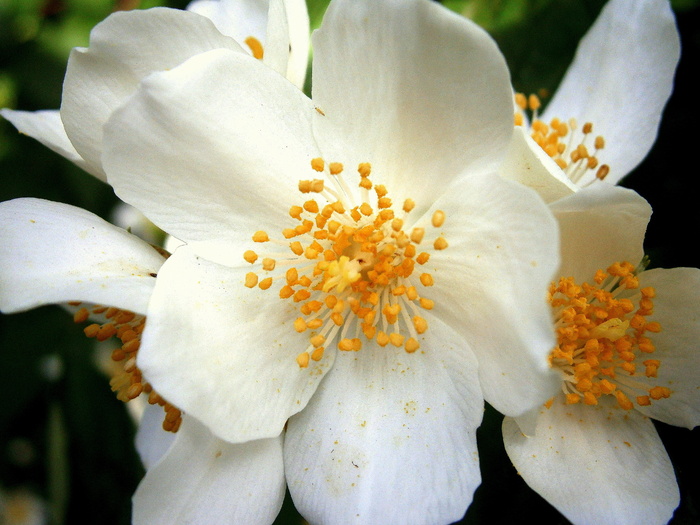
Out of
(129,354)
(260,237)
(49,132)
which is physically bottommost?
(129,354)

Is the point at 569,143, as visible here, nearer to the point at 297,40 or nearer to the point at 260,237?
the point at 297,40

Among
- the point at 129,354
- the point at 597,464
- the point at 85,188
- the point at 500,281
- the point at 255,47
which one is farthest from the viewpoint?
the point at 85,188

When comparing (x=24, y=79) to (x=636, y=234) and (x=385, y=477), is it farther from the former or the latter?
(x=636, y=234)

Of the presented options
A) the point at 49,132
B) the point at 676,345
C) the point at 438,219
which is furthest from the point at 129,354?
the point at 676,345

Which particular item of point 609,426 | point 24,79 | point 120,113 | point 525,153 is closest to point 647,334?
point 609,426

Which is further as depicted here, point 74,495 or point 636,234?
point 74,495

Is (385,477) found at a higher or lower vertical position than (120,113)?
lower

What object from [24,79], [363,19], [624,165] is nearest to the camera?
[363,19]
